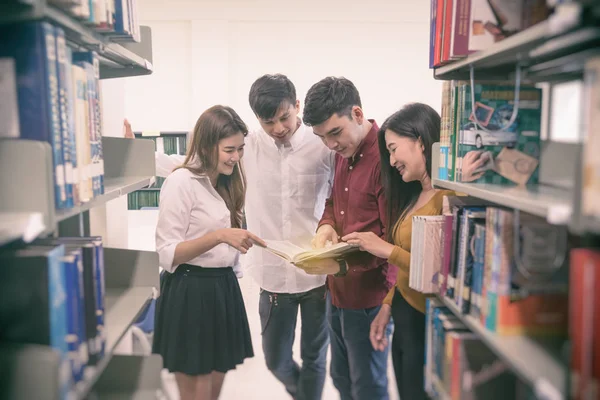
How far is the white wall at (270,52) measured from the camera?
6.07 meters

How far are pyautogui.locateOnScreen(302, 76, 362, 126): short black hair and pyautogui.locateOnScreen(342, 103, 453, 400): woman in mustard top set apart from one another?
255 millimetres

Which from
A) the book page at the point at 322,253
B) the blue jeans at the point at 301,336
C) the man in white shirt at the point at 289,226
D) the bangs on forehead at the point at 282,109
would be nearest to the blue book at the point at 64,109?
the book page at the point at 322,253

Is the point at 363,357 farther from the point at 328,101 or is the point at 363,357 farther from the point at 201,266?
the point at 328,101

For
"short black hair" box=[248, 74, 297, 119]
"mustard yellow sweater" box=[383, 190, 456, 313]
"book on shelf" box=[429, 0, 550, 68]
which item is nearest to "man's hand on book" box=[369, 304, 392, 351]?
"mustard yellow sweater" box=[383, 190, 456, 313]

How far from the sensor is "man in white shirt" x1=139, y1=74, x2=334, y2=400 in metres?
2.55

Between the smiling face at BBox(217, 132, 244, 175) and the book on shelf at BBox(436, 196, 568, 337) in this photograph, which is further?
the smiling face at BBox(217, 132, 244, 175)

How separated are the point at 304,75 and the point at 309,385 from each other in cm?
428

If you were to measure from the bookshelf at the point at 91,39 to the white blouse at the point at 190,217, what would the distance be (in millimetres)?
482

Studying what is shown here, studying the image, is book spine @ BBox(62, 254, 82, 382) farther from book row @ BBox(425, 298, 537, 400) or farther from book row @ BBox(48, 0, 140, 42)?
book row @ BBox(425, 298, 537, 400)

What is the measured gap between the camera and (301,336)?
261cm

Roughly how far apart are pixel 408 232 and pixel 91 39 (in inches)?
50.1

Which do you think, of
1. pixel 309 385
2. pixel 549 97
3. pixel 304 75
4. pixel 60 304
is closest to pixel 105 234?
pixel 309 385

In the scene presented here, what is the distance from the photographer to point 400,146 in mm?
1970

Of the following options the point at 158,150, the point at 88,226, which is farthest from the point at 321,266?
the point at 158,150
